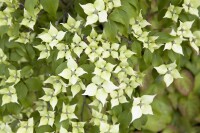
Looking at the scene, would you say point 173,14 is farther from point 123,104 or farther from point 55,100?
point 55,100

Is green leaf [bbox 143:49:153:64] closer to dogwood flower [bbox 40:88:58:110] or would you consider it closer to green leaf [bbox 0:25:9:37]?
dogwood flower [bbox 40:88:58:110]

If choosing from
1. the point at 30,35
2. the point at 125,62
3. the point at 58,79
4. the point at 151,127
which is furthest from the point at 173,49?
the point at 151,127

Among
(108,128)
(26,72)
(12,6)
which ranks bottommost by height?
(108,128)

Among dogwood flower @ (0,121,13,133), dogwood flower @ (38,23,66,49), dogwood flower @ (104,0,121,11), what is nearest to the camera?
dogwood flower @ (104,0,121,11)

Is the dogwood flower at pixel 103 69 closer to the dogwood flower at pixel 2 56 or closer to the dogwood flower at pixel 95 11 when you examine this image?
the dogwood flower at pixel 95 11

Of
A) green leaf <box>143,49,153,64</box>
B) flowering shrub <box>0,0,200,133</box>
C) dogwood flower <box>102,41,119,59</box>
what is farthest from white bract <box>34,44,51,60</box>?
green leaf <box>143,49,153,64</box>

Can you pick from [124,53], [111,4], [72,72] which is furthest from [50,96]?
[111,4]

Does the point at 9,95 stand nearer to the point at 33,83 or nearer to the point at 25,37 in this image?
the point at 33,83

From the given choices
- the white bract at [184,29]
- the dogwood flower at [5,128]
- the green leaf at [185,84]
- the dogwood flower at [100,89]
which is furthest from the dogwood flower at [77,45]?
the green leaf at [185,84]
